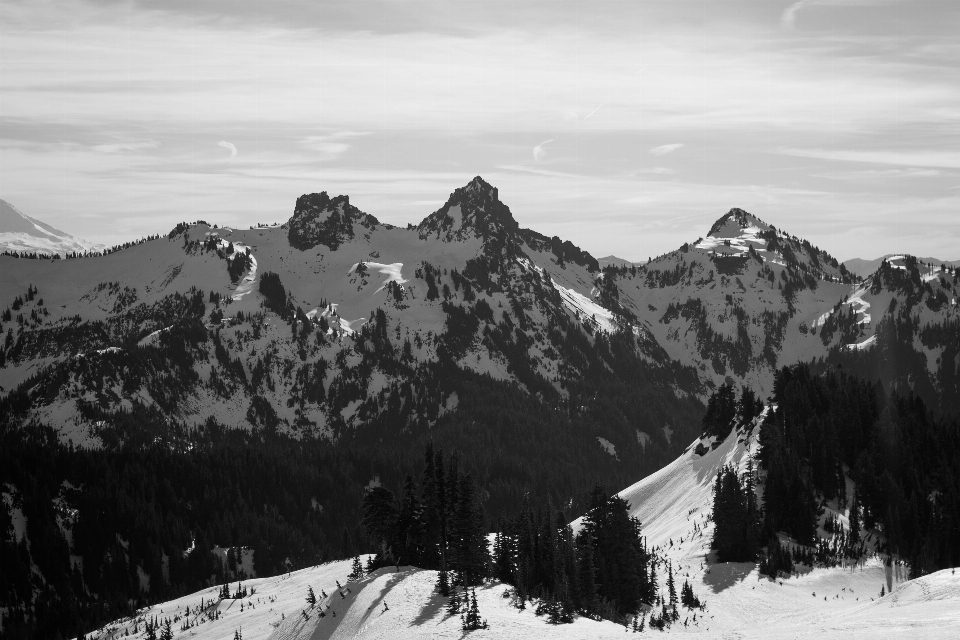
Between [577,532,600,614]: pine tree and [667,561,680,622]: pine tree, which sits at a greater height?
[577,532,600,614]: pine tree

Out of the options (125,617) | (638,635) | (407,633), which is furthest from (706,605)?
(125,617)

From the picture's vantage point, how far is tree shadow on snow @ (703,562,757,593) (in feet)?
356

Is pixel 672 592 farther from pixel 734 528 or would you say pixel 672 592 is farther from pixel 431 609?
pixel 431 609

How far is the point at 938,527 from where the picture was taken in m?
123

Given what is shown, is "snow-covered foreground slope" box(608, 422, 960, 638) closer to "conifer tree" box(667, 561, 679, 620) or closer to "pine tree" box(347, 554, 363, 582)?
"conifer tree" box(667, 561, 679, 620)

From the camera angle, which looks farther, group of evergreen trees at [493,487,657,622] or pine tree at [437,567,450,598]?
group of evergreen trees at [493,487,657,622]

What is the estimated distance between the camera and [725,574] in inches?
4409

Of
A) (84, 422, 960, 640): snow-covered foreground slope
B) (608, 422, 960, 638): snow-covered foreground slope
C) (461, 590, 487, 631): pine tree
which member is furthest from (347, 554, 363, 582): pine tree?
(608, 422, 960, 638): snow-covered foreground slope

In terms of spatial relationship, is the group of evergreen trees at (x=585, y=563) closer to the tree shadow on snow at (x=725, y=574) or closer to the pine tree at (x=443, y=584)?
the pine tree at (x=443, y=584)

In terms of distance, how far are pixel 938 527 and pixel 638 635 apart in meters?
67.8

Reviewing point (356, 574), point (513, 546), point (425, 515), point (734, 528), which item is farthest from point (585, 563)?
point (734, 528)

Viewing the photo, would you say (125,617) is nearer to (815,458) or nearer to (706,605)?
(706,605)

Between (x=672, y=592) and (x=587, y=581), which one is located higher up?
(x=587, y=581)

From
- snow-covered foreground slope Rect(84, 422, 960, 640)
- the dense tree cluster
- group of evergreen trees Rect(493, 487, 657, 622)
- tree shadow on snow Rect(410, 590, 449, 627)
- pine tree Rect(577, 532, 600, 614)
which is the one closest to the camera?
snow-covered foreground slope Rect(84, 422, 960, 640)
